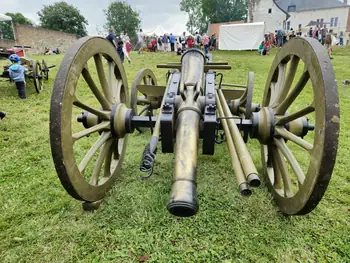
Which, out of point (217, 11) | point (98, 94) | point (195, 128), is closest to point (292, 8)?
point (217, 11)

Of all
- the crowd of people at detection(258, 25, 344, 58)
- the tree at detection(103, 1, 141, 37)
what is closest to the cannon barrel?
the crowd of people at detection(258, 25, 344, 58)

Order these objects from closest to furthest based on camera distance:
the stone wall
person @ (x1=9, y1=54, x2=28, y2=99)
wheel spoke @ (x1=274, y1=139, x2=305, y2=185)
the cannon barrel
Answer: the cannon barrel → wheel spoke @ (x1=274, y1=139, x2=305, y2=185) → person @ (x1=9, y1=54, x2=28, y2=99) → the stone wall

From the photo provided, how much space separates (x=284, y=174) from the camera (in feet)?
7.46

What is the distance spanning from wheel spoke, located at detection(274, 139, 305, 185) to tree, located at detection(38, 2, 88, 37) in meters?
50.1

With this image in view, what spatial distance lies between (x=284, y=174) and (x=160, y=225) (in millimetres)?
1120

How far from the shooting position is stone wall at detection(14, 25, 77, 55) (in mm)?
24328

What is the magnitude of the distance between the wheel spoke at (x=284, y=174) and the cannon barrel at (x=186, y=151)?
85 centimetres

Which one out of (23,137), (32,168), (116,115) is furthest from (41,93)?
(116,115)

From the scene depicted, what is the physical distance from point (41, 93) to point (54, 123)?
633 centimetres

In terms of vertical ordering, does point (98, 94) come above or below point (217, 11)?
below

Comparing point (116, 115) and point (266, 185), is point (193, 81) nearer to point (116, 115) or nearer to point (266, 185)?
point (116, 115)

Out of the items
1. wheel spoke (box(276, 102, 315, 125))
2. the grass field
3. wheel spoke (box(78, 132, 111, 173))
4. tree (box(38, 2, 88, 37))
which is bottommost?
the grass field

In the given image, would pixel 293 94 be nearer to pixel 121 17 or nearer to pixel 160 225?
pixel 160 225

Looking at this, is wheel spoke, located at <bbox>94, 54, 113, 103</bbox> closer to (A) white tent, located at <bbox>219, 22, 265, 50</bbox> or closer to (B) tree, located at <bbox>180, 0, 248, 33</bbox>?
(A) white tent, located at <bbox>219, 22, 265, 50</bbox>
